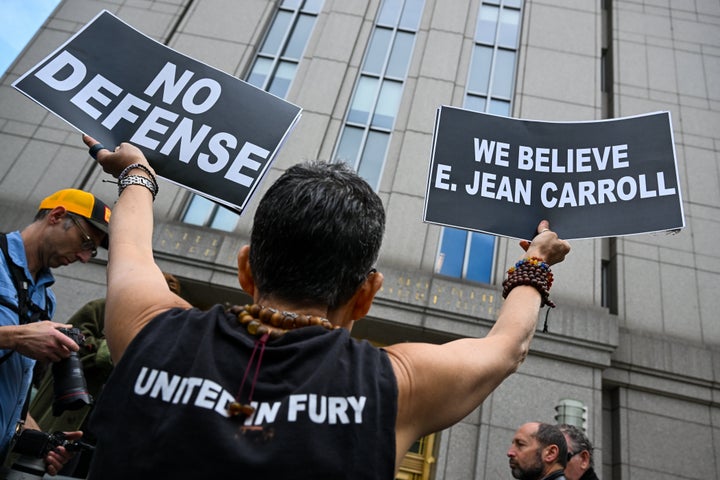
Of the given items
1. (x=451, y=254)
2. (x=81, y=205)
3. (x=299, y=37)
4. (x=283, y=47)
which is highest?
(x=299, y=37)

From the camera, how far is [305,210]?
1.23 metres

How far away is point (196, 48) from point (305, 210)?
11.6 metres

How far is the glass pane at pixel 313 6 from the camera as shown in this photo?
1255cm

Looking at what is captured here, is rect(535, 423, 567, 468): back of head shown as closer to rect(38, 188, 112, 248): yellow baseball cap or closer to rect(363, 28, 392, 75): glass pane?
rect(38, 188, 112, 248): yellow baseball cap

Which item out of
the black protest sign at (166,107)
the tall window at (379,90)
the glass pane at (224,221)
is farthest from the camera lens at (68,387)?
the tall window at (379,90)

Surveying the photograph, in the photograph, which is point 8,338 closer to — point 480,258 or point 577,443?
point 577,443

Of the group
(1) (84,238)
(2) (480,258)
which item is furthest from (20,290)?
(2) (480,258)

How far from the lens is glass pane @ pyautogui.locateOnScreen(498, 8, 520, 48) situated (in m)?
12.1

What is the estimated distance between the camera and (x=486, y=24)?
12352mm

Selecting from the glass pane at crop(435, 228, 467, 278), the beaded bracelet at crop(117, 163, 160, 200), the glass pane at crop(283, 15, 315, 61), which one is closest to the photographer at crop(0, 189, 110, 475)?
the beaded bracelet at crop(117, 163, 160, 200)

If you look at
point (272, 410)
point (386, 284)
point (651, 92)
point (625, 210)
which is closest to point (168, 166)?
point (272, 410)

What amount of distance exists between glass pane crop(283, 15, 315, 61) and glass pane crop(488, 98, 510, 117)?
4.46m

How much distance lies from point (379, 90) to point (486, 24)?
335cm

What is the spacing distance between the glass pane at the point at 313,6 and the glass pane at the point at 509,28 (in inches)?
173
